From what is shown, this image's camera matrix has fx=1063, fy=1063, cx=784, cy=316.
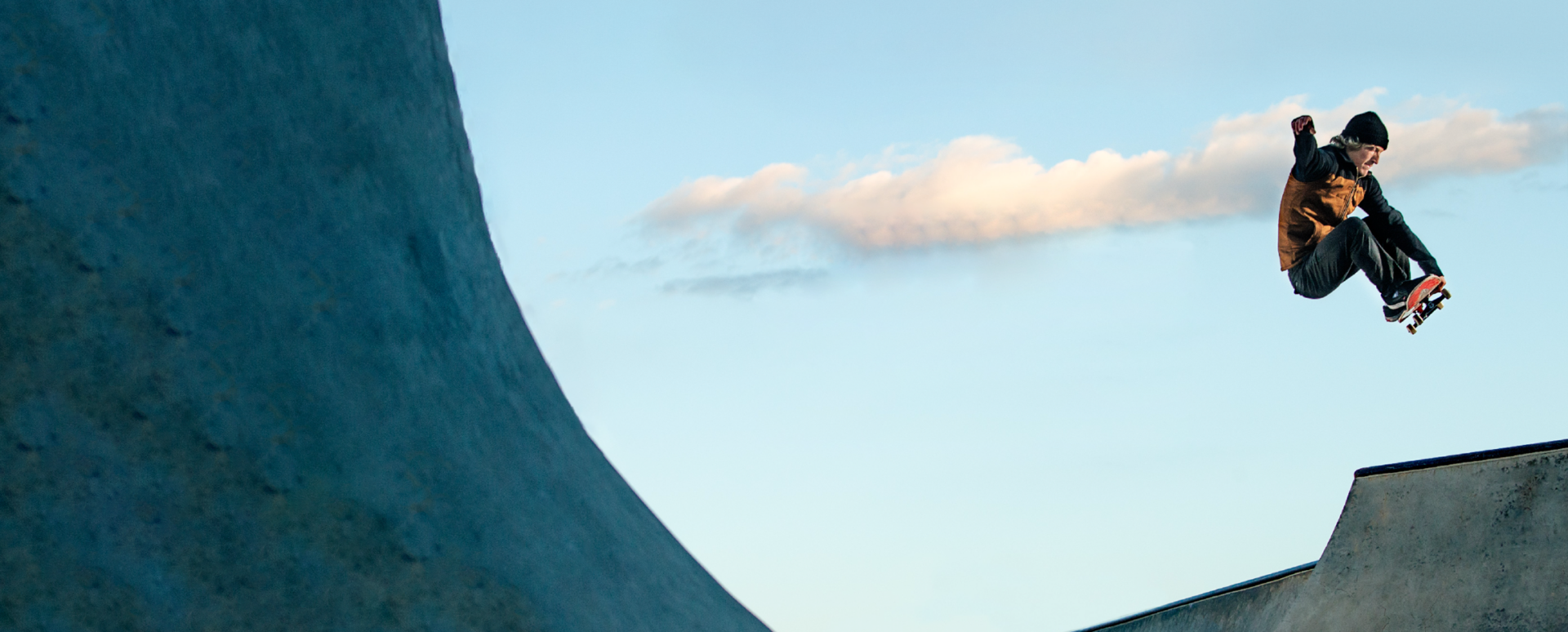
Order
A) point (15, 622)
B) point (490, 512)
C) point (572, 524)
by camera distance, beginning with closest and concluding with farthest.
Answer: point (15, 622) → point (490, 512) → point (572, 524)

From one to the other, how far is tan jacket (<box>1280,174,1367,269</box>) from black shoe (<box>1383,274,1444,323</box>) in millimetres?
574

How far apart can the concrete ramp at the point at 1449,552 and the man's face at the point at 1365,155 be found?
1.95 meters

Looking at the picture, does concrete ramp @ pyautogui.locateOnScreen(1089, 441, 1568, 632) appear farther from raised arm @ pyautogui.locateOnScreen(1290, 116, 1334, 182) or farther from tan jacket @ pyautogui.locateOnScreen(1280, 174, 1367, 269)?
raised arm @ pyautogui.locateOnScreen(1290, 116, 1334, 182)

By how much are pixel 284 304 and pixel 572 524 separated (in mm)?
1776

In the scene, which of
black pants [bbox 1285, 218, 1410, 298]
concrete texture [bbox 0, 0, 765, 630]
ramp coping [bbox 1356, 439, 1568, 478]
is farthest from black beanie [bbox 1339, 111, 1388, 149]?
concrete texture [bbox 0, 0, 765, 630]

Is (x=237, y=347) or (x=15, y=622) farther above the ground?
(x=237, y=347)

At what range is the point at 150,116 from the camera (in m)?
3.87

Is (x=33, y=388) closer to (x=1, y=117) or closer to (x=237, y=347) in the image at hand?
(x=237, y=347)

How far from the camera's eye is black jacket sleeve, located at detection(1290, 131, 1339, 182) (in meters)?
6.82

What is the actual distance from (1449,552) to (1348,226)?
2.10m

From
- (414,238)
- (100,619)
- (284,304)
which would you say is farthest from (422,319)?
(100,619)

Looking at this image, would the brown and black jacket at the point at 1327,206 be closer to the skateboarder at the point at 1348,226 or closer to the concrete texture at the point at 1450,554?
the skateboarder at the point at 1348,226

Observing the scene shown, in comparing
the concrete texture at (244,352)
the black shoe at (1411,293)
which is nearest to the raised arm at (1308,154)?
the black shoe at (1411,293)

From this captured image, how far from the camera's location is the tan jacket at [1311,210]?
23.0 feet
